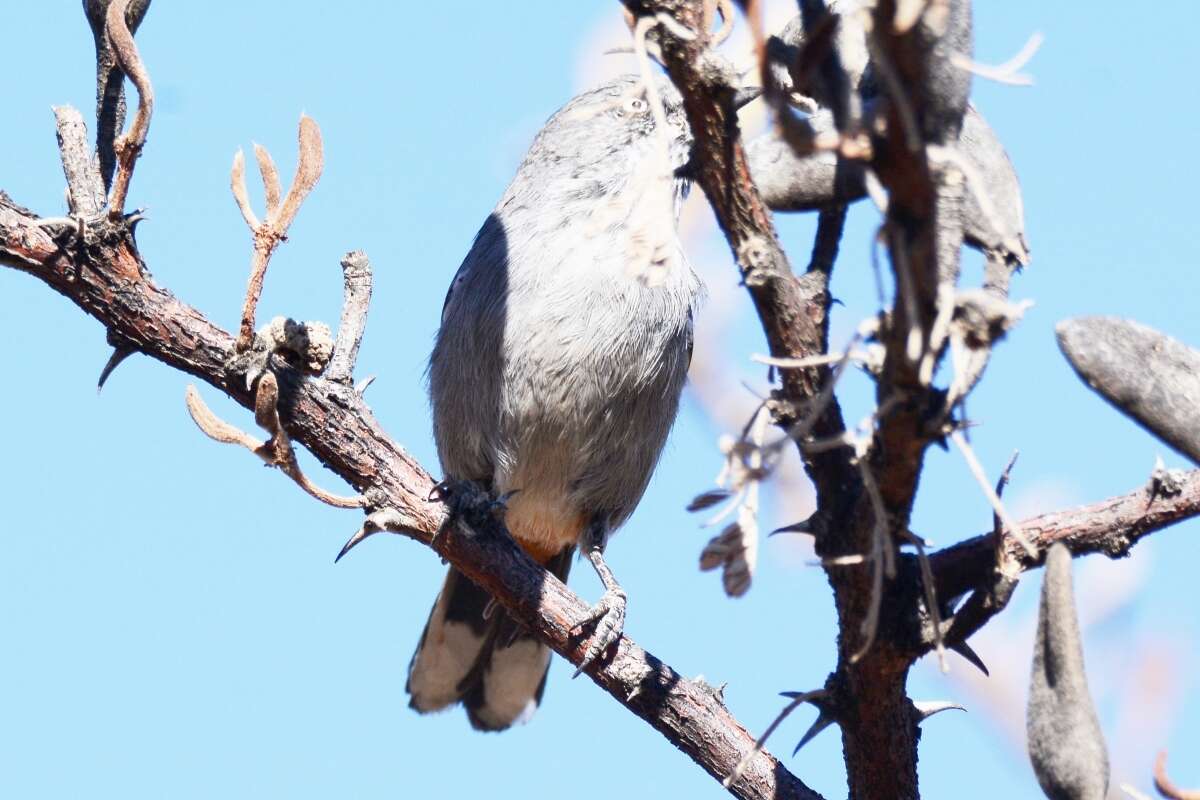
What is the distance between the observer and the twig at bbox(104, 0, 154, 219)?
3514 millimetres

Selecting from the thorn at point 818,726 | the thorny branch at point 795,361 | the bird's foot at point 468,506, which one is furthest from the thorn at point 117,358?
the thorn at point 818,726

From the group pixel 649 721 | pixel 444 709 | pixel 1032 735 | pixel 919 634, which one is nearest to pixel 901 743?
pixel 919 634

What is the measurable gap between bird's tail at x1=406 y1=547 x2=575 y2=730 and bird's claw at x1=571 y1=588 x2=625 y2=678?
1.47 metres

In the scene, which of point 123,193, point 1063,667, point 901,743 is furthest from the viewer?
point 123,193

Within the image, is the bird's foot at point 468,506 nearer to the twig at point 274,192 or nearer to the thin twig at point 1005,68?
the twig at point 274,192

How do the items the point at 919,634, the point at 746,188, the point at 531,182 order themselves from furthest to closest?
the point at 531,182
the point at 919,634
the point at 746,188

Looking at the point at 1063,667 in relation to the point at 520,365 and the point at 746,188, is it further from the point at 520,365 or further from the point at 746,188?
the point at 520,365

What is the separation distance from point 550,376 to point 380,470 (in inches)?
60.0

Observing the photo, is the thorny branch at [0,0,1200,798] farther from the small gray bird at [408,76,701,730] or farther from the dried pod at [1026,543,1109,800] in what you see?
the small gray bird at [408,76,701,730]

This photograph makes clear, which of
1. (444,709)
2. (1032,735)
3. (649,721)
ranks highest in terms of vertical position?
(1032,735)

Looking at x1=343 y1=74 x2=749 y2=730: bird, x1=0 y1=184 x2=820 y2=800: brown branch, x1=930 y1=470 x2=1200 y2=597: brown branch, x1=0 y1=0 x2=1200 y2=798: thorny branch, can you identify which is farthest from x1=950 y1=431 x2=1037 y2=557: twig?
x1=343 y1=74 x2=749 y2=730: bird

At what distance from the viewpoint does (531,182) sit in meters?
6.25

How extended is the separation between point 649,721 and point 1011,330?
2.69 metres

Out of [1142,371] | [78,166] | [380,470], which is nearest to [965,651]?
[1142,371]
